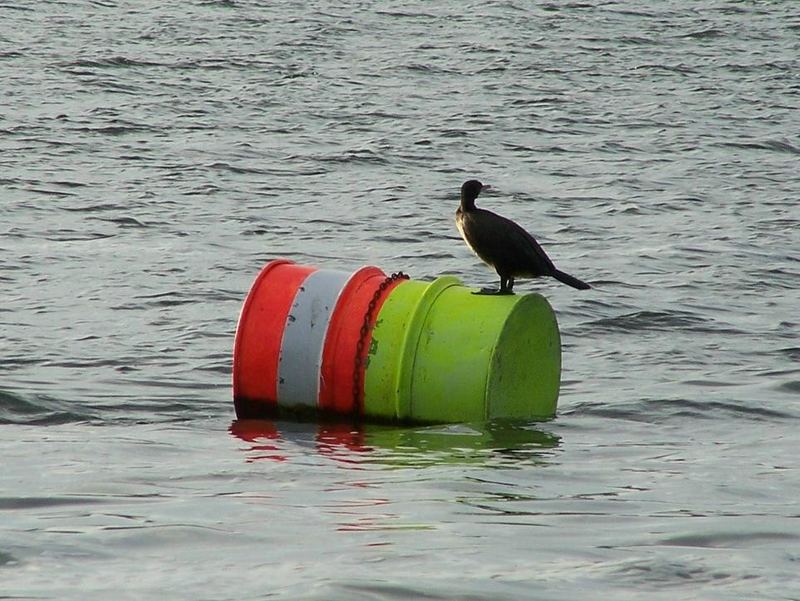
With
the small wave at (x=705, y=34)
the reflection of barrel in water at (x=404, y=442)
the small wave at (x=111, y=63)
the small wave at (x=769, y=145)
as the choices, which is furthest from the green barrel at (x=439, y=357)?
the small wave at (x=705, y=34)

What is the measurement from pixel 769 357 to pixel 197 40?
18.4 meters

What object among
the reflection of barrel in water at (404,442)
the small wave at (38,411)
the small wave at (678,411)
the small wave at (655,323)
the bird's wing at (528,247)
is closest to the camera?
the reflection of barrel in water at (404,442)

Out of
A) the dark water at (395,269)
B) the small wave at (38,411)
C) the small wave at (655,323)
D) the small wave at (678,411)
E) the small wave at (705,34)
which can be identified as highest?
the small wave at (705,34)

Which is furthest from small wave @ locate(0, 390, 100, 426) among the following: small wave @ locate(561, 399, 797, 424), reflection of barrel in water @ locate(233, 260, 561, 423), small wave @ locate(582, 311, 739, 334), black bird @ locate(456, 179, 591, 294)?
small wave @ locate(582, 311, 739, 334)

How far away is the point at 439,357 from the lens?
8.77 metres

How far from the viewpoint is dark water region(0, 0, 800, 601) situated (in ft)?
19.0

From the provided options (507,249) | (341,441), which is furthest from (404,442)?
(507,249)

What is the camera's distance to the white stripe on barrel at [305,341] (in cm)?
884

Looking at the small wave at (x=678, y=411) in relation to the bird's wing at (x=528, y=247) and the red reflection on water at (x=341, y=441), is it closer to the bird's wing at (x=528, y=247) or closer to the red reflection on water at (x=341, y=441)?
the bird's wing at (x=528, y=247)

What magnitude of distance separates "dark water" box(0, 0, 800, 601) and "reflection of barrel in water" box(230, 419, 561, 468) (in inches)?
1.3

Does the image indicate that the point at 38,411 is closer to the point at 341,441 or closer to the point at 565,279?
the point at 341,441

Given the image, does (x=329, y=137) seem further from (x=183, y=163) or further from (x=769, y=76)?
(x=769, y=76)

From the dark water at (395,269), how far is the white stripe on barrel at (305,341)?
0.25 meters

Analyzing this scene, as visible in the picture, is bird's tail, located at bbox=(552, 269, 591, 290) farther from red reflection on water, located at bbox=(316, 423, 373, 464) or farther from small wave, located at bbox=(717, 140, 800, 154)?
small wave, located at bbox=(717, 140, 800, 154)
